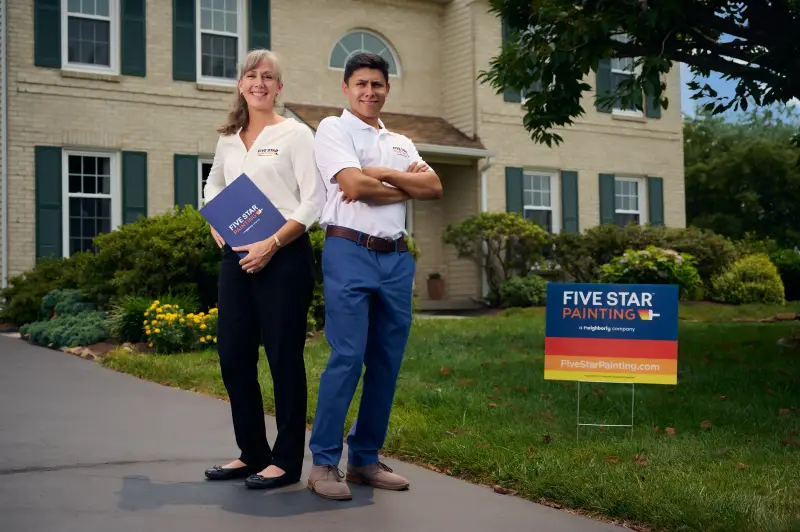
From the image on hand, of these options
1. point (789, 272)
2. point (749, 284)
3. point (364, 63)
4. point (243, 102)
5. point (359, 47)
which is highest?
point (359, 47)

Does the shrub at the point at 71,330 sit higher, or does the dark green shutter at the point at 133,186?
the dark green shutter at the point at 133,186

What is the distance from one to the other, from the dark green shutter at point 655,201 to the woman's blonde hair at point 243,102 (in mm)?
19055

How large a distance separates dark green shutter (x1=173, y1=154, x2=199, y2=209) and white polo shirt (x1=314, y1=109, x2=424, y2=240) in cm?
1298

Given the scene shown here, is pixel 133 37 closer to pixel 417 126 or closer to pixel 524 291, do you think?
pixel 417 126

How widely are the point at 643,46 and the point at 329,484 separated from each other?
6328mm

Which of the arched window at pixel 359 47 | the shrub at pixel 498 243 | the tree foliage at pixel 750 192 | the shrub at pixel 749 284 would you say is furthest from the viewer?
the tree foliage at pixel 750 192

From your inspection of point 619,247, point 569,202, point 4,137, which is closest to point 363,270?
point 4,137

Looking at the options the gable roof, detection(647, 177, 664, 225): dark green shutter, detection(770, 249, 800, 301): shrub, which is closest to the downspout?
the gable roof

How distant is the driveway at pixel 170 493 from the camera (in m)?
4.36

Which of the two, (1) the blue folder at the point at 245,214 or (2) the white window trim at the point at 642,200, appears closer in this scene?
(1) the blue folder at the point at 245,214

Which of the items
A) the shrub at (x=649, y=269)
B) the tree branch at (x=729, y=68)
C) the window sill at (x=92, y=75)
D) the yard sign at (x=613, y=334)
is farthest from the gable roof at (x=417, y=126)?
the yard sign at (x=613, y=334)

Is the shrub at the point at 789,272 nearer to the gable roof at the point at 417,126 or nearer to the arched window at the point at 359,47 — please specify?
the gable roof at the point at 417,126

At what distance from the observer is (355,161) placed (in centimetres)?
491

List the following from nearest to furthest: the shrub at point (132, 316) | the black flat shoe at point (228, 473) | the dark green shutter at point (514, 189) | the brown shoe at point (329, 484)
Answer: the brown shoe at point (329, 484)
the black flat shoe at point (228, 473)
the shrub at point (132, 316)
the dark green shutter at point (514, 189)
